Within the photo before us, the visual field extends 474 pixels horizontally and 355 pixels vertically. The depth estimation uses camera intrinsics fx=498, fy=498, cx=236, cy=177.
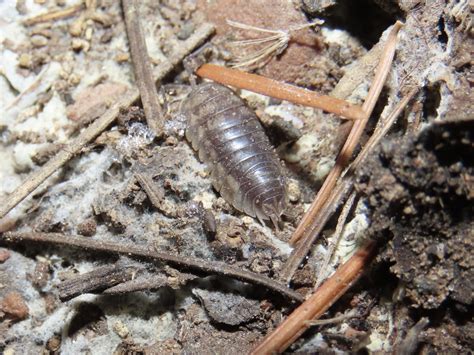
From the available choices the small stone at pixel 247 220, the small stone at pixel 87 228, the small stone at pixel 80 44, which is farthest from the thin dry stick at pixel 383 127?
the small stone at pixel 80 44

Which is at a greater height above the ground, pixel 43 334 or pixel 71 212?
pixel 71 212

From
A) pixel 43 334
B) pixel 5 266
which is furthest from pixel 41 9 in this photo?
pixel 43 334

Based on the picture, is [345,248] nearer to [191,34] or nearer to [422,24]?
[422,24]

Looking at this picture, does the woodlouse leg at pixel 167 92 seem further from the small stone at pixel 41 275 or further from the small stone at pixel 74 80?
the small stone at pixel 41 275

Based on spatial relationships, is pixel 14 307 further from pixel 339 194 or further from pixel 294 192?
pixel 339 194

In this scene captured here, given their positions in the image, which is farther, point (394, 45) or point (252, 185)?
point (252, 185)

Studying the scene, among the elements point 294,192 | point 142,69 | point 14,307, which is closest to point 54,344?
point 14,307

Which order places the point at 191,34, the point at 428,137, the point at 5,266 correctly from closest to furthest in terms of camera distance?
the point at 428,137
the point at 5,266
the point at 191,34
